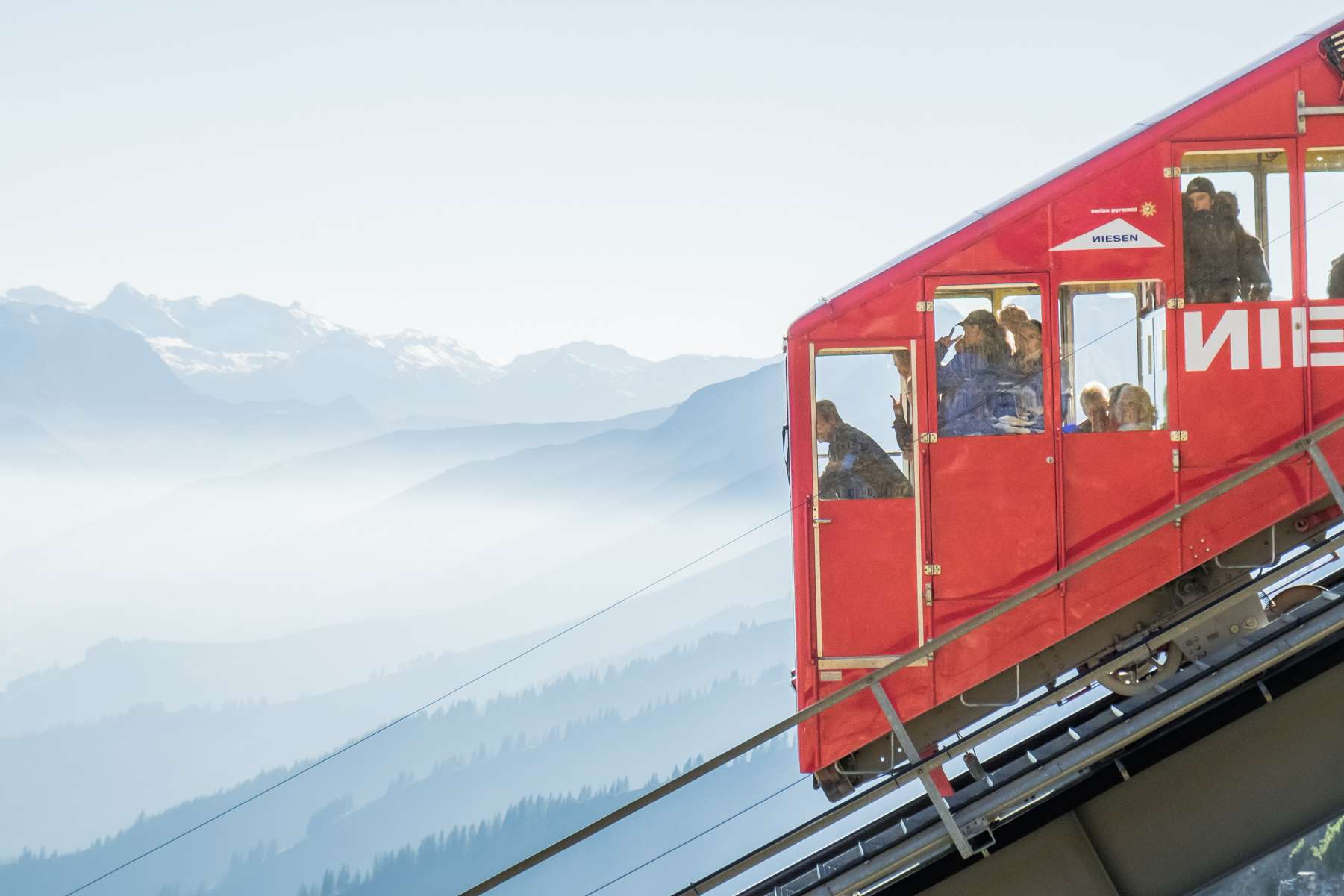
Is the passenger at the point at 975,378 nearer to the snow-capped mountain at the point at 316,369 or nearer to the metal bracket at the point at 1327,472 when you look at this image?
the metal bracket at the point at 1327,472

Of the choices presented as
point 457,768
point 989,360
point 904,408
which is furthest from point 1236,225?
point 457,768

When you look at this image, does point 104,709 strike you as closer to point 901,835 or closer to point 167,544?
point 167,544

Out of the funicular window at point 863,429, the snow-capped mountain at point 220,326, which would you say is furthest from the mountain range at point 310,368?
the funicular window at point 863,429

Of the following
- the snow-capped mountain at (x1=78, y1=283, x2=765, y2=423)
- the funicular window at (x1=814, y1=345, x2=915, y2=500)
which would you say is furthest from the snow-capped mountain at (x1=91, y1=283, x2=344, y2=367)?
the funicular window at (x1=814, y1=345, x2=915, y2=500)

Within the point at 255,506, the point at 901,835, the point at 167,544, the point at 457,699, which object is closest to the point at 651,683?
the point at 457,699

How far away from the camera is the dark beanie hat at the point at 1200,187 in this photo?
7.75 m

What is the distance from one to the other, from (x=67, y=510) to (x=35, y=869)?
2367 inches

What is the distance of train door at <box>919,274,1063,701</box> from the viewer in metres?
7.89

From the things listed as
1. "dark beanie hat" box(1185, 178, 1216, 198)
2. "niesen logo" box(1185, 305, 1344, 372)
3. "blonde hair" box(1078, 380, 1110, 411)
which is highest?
"dark beanie hat" box(1185, 178, 1216, 198)

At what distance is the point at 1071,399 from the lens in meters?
7.87

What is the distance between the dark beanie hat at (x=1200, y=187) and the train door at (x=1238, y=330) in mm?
10

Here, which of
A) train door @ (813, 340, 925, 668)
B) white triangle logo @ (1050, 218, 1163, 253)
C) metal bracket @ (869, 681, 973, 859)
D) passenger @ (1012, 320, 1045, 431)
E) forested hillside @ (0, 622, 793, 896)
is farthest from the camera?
forested hillside @ (0, 622, 793, 896)

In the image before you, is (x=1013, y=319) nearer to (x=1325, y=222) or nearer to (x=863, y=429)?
(x=863, y=429)

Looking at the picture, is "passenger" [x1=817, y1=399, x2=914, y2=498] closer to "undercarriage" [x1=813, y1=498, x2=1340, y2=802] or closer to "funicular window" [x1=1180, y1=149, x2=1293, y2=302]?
"undercarriage" [x1=813, y1=498, x2=1340, y2=802]
